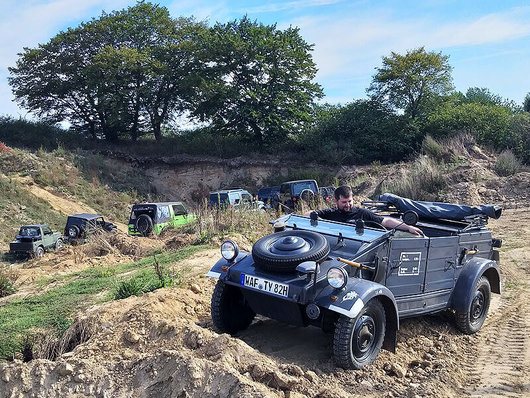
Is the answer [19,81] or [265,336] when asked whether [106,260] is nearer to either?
[265,336]

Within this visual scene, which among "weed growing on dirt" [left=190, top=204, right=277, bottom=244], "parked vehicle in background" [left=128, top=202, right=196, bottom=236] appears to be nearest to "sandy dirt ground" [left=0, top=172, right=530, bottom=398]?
"weed growing on dirt" [left=190, top=204, right=277, bottom=244]

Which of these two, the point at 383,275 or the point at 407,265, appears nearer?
the point at 383,275

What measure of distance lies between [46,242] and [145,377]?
1698 centimetres

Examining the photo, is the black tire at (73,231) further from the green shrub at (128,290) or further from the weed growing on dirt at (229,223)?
the green shrub at (128,290)

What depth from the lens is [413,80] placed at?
33.8m

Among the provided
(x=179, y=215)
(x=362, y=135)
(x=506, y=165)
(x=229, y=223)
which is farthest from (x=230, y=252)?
(x=362, y=135)

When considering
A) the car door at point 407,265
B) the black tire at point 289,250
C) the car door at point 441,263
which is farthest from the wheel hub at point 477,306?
the black tire at point 289,250

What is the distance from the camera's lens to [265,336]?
6.59m

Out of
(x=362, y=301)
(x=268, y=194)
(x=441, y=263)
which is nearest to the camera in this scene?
(x=362, y=301)

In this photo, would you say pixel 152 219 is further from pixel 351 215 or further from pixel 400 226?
pixel 400 226

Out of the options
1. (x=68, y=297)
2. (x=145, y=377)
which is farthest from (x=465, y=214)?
(x=68, y=297)

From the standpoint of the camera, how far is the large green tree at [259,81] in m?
34.9

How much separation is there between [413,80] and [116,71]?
18132 mm

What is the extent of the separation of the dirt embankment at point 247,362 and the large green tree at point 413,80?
2812 cm
